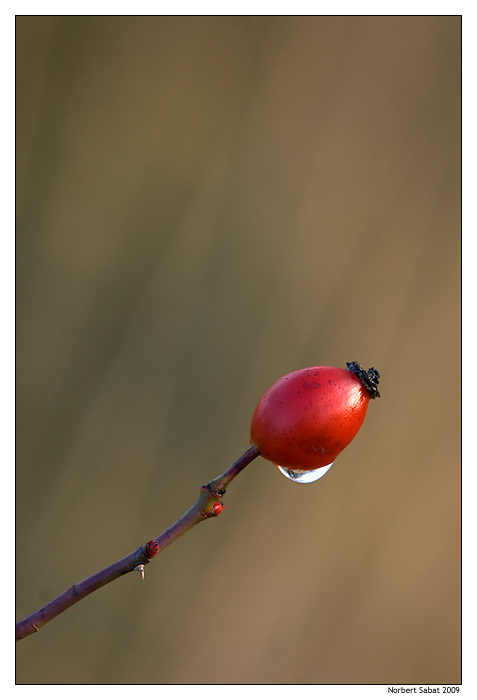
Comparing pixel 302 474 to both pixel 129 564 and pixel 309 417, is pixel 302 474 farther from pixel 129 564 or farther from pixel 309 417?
pixel 129 564

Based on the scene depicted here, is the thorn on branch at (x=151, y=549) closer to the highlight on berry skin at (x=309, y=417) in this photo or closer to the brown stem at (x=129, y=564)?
the brown stem at (x=129, y=564)

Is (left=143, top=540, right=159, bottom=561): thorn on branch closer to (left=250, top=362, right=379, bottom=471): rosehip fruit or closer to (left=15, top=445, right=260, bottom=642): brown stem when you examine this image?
(left=15, top=445, right=260, bottom=642): brown stem

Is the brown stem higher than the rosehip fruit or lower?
lower

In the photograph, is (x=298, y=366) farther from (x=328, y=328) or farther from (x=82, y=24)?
(x=82, y=24)

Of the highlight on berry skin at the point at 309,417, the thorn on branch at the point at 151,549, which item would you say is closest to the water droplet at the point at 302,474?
the highlight on berry skin at the point at 309,417

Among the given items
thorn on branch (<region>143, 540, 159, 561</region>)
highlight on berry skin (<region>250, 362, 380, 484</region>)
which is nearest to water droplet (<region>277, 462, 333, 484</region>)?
highlight on berry skin (<region>250, 362, 380, 484</region>)

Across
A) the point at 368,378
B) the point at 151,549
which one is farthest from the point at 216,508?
the point at 368,378

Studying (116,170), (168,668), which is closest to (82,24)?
(116,170)
